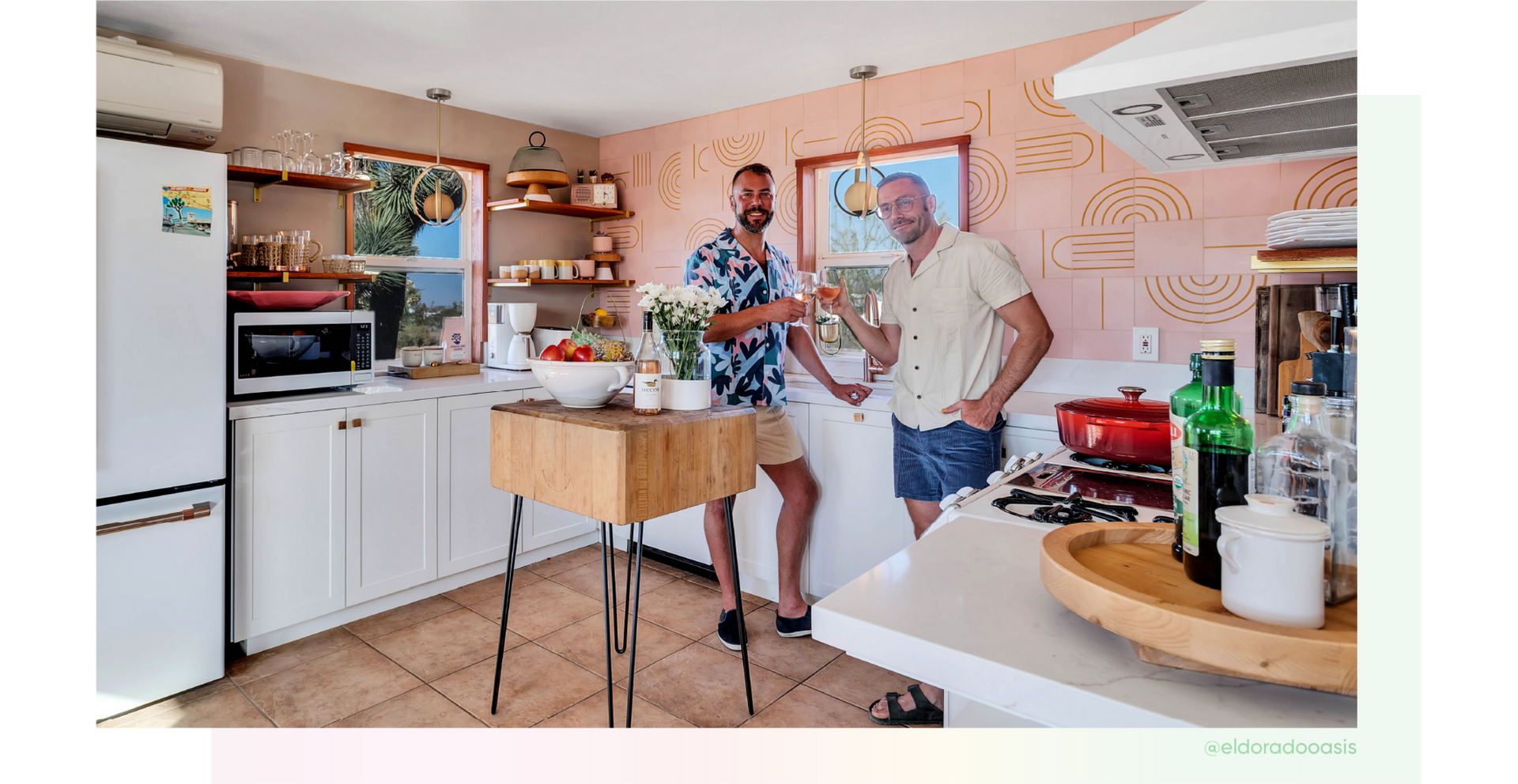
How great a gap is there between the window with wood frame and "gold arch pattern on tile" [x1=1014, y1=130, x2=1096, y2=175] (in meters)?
2.70

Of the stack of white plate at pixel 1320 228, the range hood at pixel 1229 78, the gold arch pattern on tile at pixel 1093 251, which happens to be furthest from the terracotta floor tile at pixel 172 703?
the gold arch pattern on tile at pixel 1093 251

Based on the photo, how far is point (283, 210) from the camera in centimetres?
317

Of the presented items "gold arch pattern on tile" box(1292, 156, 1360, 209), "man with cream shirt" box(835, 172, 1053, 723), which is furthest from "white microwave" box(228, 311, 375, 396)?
"gold arch pattern on tile" box(1292, 156, 1360, 209)

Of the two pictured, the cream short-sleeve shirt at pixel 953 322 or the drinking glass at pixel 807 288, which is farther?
the drinking glass at pixel 807 288

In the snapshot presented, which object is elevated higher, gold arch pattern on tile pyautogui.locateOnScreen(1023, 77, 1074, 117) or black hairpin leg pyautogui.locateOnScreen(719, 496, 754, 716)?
gold arch pattern on tile pyautogui.locateOnScreen(1023, 77, 1074, 117)

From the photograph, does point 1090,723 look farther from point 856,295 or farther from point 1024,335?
point 856,295

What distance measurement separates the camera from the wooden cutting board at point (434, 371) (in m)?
3.34

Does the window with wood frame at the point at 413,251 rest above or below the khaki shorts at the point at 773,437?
above

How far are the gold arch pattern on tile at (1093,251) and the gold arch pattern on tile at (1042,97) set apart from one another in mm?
478

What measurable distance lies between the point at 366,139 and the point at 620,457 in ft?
8.87

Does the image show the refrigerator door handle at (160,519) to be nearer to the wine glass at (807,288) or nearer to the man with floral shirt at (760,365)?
the man with floral shirt at (760,365)

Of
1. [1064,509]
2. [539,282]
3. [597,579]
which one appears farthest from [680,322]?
[539,282]

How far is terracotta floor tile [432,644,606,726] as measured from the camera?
220 cm

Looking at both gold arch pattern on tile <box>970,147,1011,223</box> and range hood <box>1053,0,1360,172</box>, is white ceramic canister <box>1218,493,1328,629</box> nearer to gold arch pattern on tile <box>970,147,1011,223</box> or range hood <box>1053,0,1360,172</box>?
range hood <box>1053,0,1360,172</box>
